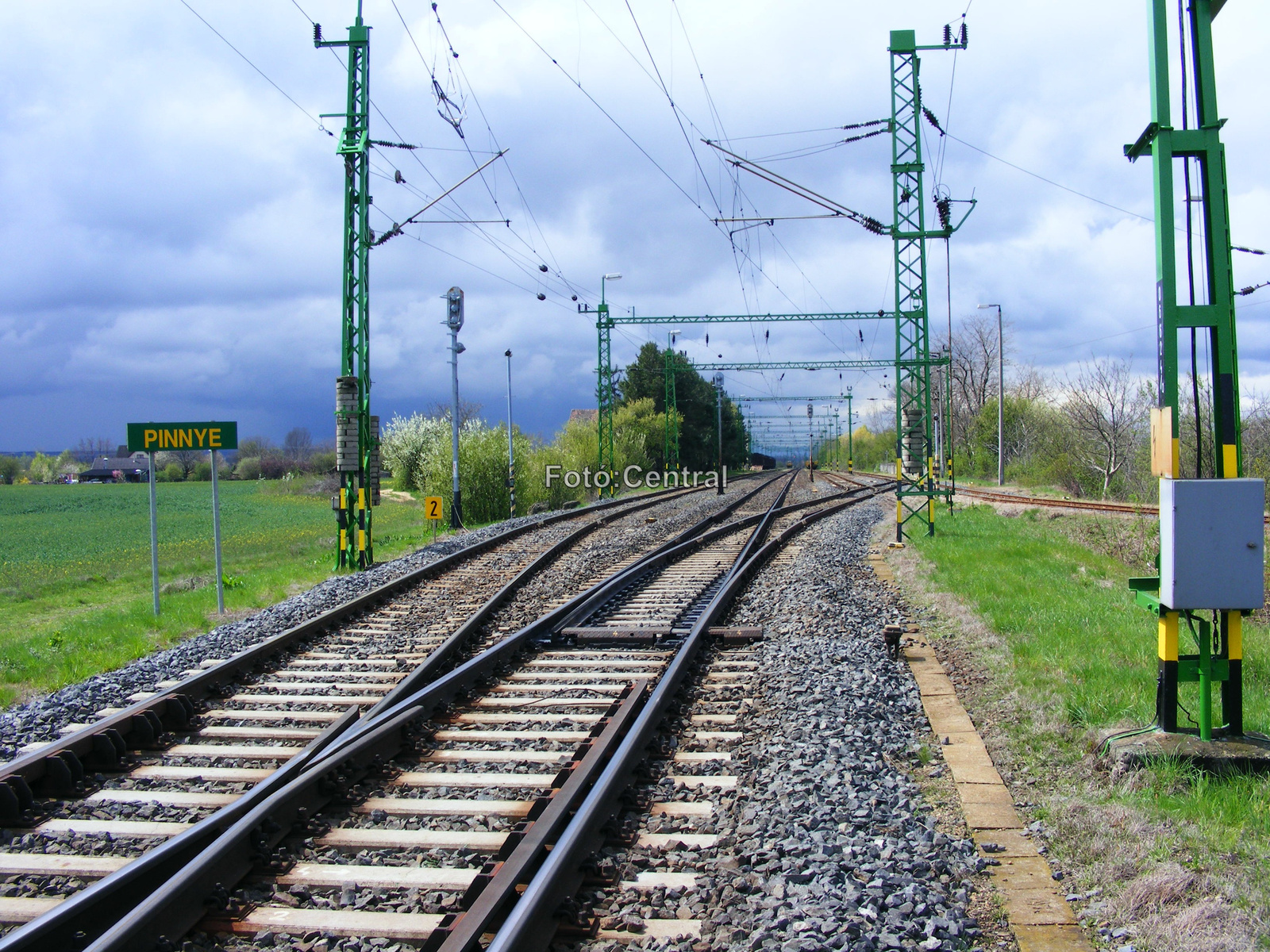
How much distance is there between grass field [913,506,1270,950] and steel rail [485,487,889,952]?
2086 millimetres

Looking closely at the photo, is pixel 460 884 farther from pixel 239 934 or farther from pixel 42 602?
pixel 42 602

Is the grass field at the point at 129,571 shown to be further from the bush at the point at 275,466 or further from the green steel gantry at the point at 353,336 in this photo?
the bush at the point at 275,466

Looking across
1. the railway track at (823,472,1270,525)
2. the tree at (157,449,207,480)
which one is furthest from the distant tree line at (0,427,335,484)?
the railway track at (823,472,1270,525)

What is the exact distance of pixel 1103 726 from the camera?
5.34 metres

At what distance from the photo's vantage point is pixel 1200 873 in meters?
3.54

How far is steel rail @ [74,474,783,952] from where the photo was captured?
3.23 m

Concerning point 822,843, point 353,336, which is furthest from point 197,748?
point 353,336

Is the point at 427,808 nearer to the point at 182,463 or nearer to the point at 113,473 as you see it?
the point at 182,463

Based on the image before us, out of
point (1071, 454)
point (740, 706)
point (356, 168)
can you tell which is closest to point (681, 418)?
point (1071, 454)

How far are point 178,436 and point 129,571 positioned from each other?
43.9ft

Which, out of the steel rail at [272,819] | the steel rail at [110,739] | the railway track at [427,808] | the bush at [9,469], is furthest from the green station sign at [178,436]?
the bush at [9,469]

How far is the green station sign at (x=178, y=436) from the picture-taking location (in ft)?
35.4

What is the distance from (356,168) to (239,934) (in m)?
13.6

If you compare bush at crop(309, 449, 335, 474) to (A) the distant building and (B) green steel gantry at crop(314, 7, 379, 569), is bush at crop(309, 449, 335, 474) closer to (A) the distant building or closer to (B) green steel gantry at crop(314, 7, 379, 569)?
(A) the distant building
